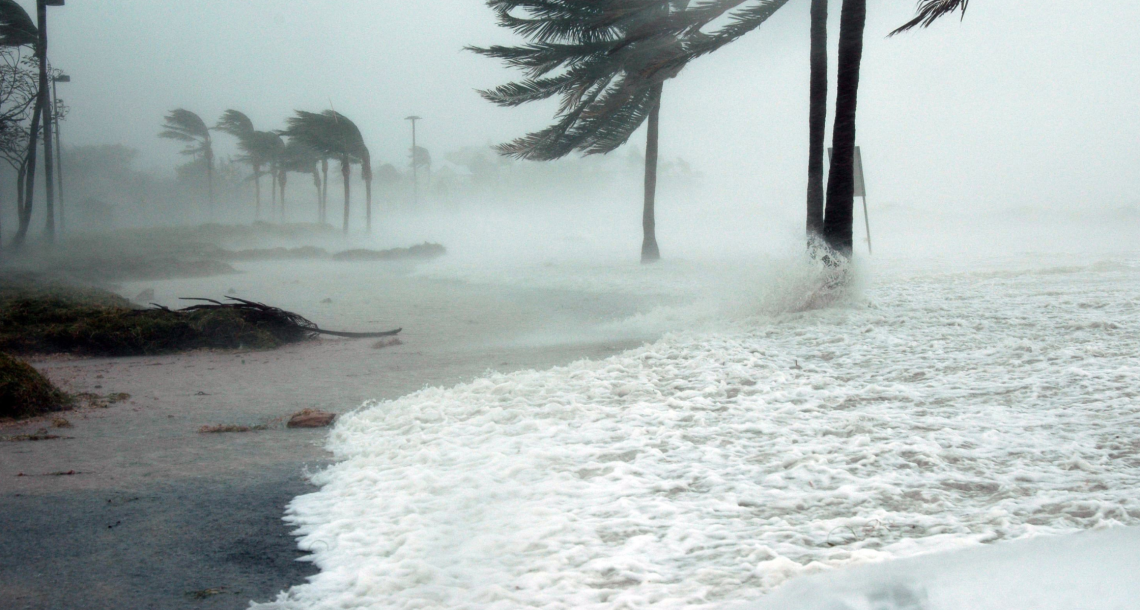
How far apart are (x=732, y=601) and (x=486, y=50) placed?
13882 millimetres

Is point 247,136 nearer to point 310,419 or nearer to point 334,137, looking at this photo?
point 334,137

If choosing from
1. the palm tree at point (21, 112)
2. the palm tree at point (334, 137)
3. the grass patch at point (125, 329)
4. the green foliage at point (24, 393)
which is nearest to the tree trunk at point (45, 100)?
the palm tree at point (21, 112)

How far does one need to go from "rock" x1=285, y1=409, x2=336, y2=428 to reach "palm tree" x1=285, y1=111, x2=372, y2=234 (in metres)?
30.5

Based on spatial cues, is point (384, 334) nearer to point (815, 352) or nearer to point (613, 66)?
point (815, 352)

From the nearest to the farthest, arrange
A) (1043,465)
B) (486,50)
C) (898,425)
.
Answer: (1043,465)
(898,425)
(486,50)

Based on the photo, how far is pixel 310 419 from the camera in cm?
451

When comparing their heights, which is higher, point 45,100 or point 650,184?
point 45,100

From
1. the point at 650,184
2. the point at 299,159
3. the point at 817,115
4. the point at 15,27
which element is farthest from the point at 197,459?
the point at 299,159

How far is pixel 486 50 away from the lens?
47.3 feet

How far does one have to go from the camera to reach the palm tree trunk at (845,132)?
7.56 meters

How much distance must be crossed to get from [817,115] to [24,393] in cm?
873

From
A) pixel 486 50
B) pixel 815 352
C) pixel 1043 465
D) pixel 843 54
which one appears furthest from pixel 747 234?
pixel 1043 465

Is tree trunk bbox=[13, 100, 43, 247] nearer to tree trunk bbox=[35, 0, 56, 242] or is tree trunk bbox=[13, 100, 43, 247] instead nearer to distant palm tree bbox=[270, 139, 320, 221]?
tree trunk bbox=[35, 0, 56, 242]

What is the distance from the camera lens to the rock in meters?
4.47
